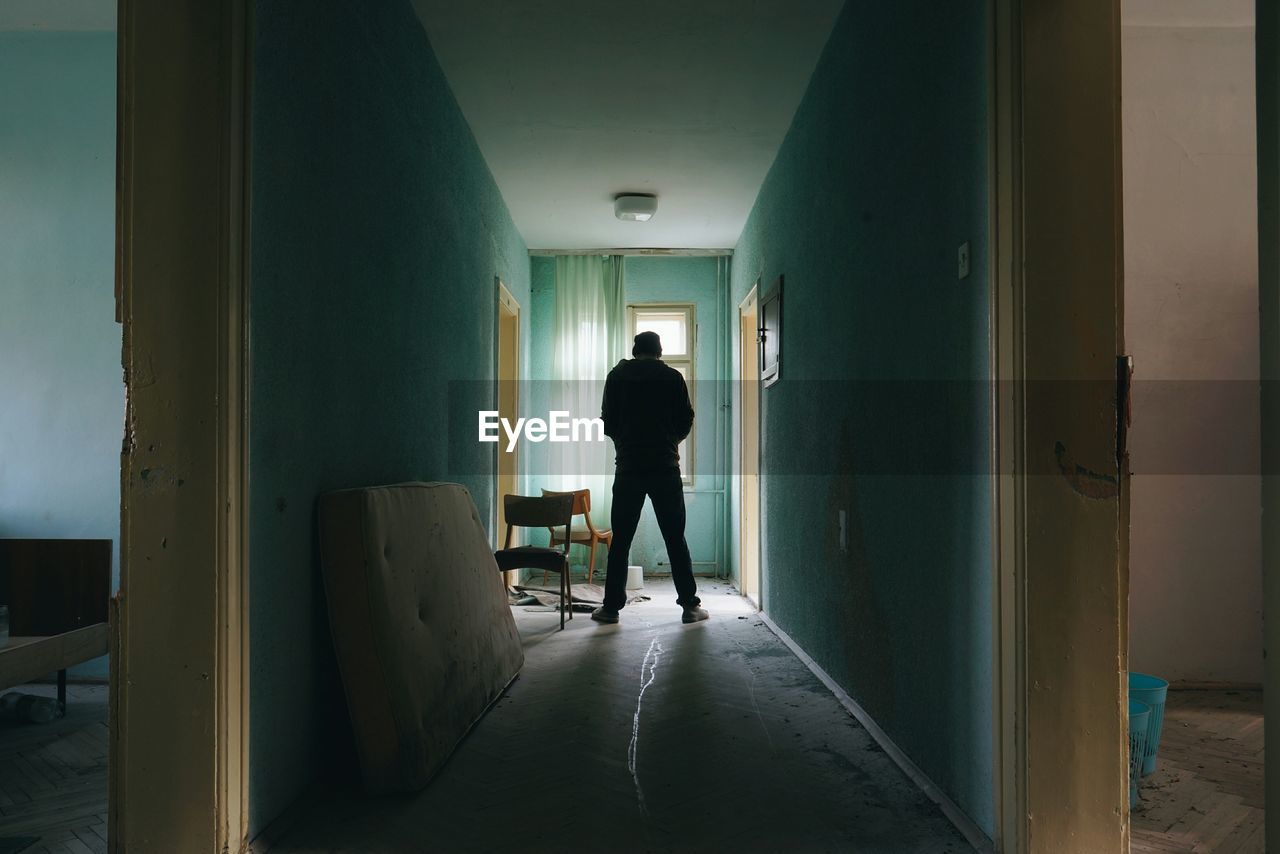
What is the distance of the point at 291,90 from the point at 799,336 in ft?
8.02

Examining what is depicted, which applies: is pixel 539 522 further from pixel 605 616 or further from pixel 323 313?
pixel 323 313

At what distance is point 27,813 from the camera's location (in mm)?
2025

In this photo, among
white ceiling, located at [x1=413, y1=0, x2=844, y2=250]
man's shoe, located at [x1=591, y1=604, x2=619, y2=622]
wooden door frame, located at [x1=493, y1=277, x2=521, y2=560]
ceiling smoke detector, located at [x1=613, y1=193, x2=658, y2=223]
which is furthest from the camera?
ceiling smoke detector, located at [x1=613, y1=193, x2=658, y2=223]

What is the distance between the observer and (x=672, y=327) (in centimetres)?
682

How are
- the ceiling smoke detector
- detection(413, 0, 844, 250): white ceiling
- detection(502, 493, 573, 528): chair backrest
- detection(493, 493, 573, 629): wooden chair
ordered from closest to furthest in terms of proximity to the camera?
detection(413, 0, 844, 250): white ceiling, detection(493, 493, 573, 629): wooden chair, detection(502, 493, 573, 528): chair backrest, the ceiling smoke detector

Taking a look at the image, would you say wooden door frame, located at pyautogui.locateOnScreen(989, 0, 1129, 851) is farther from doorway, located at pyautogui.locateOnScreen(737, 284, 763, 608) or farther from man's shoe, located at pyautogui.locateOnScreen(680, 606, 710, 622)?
doorway, located at pyautogui.locateOnScreen(737, 284, 763, 608)

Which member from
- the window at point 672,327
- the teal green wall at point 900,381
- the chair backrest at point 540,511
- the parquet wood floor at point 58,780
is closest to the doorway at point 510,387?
the window at point 672,327

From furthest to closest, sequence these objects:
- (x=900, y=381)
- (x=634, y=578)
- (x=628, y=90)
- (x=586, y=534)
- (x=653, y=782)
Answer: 1. (x=586, y=534)
2. (x=634, y=578)
3. (x=628, y=90)
4. (x=900, y=381)
5. (x=653, y=782)

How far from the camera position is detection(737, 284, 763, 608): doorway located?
5520mm

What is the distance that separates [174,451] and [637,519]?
3099 mm

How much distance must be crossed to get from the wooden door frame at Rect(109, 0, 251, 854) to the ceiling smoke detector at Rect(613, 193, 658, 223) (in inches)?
146

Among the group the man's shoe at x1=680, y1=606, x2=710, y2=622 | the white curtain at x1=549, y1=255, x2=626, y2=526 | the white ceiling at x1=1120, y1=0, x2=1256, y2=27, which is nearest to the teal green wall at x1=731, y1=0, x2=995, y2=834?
the man's shoe at x1=680, y1=606, x2=710, y2=622

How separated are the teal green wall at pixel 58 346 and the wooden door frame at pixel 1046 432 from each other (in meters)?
3.32

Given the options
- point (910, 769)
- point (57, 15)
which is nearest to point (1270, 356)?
point (910, 769)
